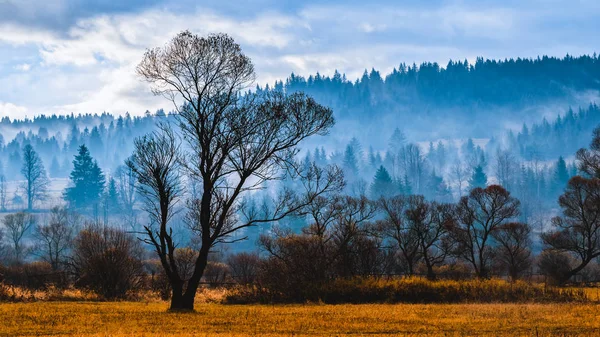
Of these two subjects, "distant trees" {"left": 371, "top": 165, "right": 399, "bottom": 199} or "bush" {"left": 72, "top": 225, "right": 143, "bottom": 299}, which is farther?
"distant trees" {"left": 371, "top": 165, "right": 399, "bottom": 199}

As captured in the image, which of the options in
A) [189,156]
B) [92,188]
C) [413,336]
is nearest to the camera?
[413,336]

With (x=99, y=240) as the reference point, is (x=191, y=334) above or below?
below

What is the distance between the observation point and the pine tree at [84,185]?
18088 cm

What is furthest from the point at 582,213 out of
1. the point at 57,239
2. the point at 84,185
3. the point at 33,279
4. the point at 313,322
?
the point at 84,185

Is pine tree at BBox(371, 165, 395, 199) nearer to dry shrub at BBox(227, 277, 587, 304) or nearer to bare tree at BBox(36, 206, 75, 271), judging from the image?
bare tree at BBox(36, 206, 75, 271)

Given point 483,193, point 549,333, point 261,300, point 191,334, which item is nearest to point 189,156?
point 261,300

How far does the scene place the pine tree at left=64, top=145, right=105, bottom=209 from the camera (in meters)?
181

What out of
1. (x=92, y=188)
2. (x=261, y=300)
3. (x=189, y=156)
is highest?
(x=92, y=188)

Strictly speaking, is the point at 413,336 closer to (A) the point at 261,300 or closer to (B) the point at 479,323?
(B) the point at 479,323

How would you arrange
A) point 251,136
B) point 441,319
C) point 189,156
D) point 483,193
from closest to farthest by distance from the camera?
Answer: 1. point 441,319
2. point 251,136
3. point 189,156
4. point 483,193

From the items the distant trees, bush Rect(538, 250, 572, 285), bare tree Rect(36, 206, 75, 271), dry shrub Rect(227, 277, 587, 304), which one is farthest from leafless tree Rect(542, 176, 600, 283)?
the distant trees

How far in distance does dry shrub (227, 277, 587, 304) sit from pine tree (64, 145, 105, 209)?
160m

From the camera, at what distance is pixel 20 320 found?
19.8m

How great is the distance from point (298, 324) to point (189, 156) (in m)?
11.7
